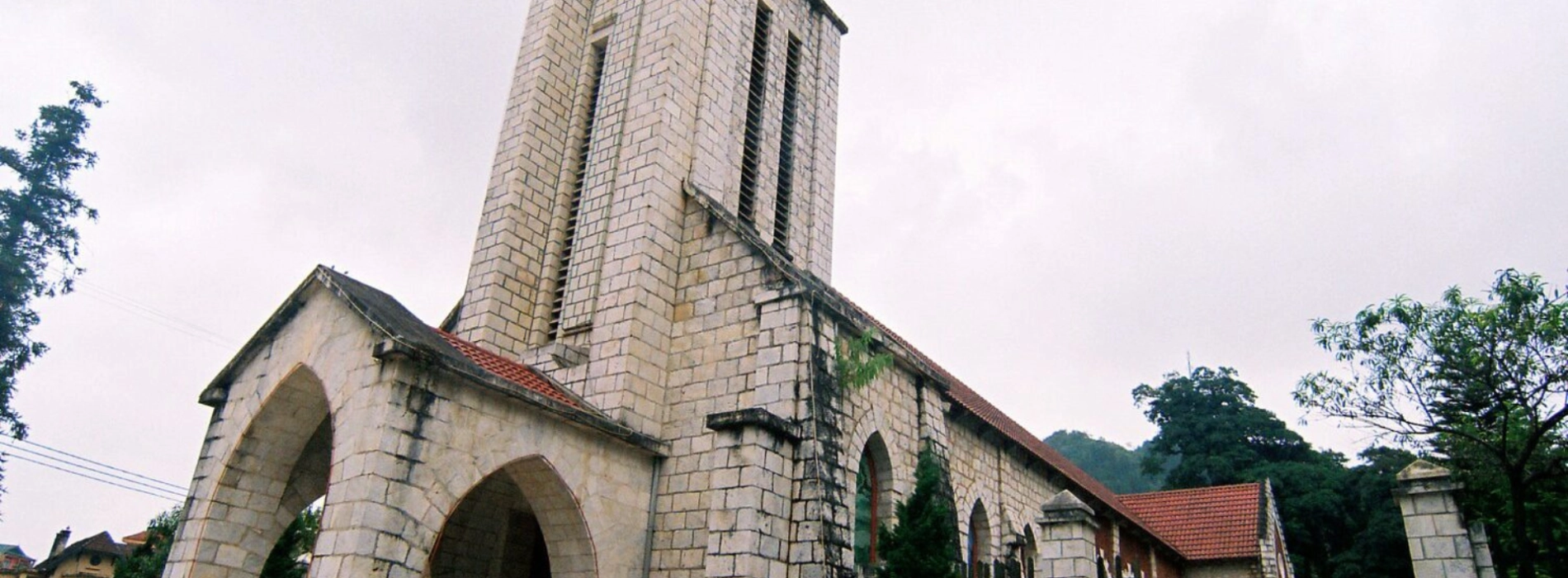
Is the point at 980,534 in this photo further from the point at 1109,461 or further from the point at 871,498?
the point at 1109,461

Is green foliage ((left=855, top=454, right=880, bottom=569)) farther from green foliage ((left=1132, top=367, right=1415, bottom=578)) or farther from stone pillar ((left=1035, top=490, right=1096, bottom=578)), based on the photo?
green foliage ((left=1132, top=367, right=1415, bottom=578))

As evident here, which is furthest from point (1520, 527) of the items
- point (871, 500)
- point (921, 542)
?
point (871, 500)

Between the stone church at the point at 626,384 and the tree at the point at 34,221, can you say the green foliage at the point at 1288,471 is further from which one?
the tree at the point at 34,221

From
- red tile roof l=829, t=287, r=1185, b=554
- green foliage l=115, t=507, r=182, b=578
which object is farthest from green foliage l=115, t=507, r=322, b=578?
red tile roof l=829, t=287, r=1185, b=554

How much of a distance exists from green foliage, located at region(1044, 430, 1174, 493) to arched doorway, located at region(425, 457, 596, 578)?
46274mm

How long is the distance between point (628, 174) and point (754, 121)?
3.22m

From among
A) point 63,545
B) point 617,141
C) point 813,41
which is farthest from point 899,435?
point 63,545

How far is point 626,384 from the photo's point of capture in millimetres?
11719

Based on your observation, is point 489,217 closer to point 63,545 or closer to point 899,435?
point 899,435

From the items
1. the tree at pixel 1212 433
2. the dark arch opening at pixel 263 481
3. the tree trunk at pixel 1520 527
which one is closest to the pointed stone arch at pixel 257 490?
the dark arch opening at pixel 263 481

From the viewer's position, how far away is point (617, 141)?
14.2 metres

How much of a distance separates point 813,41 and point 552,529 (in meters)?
11.2

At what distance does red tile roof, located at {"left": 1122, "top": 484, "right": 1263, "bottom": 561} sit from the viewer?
2464 centimetres

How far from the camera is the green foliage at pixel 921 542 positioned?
9852 mm
